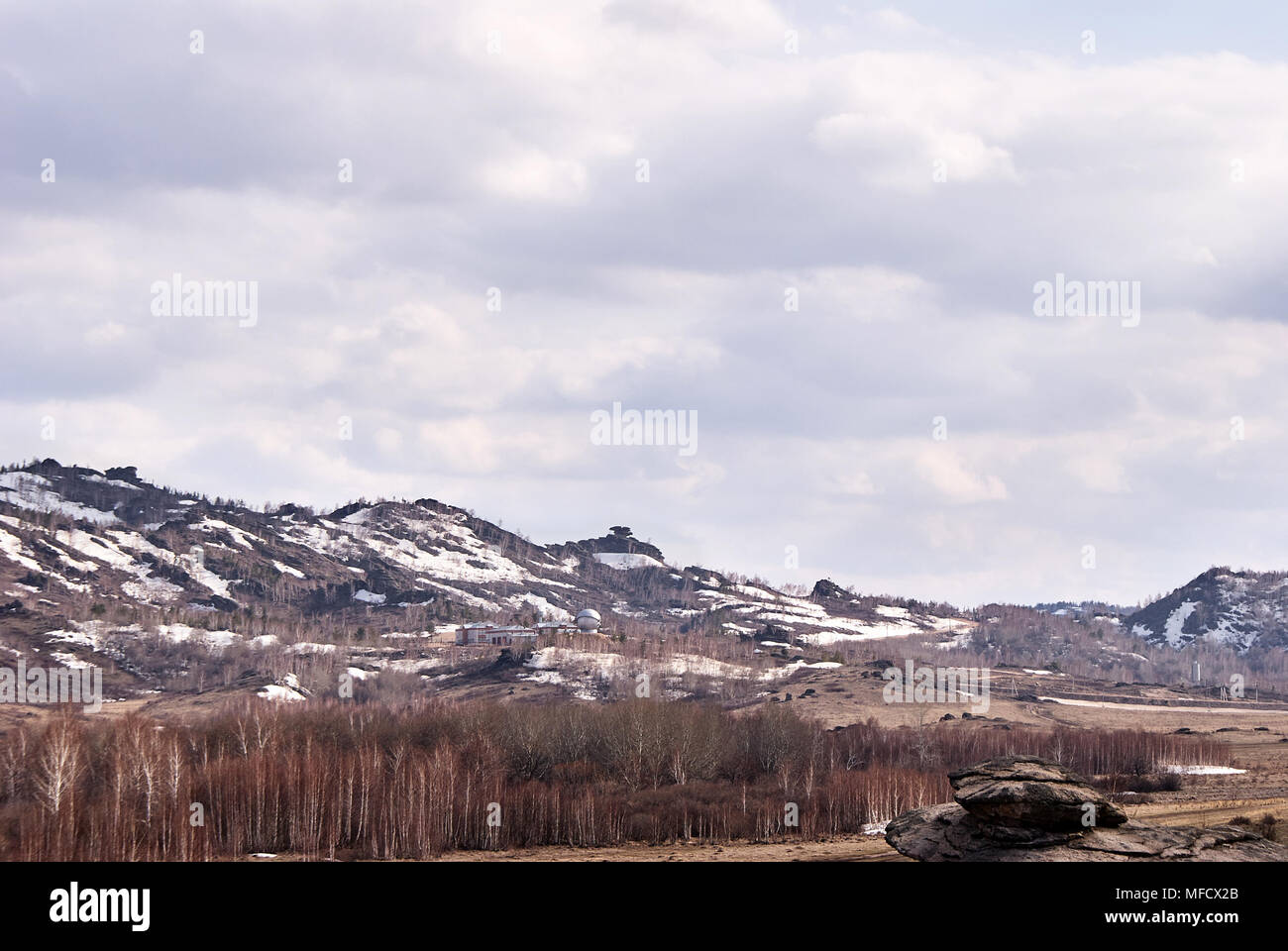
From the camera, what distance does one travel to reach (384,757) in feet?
415

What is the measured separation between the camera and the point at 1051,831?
47.3m

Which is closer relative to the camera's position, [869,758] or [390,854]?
[390,854]

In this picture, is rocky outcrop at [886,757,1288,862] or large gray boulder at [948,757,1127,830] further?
large gray boulder at [948,757,1127,830]

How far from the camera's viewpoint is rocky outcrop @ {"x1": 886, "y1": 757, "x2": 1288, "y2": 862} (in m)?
44.5

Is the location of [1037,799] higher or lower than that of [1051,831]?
higher

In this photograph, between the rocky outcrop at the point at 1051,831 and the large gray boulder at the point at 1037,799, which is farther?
the large gray boulder at the point at 1037,799

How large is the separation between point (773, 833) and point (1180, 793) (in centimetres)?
3902

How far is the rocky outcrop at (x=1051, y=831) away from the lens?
44469mm
